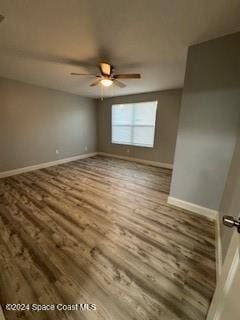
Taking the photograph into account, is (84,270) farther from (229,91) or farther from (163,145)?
(163,145)

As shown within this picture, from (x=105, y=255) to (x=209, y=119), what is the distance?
81.8 inches

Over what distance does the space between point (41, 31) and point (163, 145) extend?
12.6 ft

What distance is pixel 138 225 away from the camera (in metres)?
1.99

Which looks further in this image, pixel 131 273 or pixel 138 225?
pixel 138 225

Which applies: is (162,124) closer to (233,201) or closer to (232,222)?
(233,201)

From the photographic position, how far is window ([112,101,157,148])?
4860mm

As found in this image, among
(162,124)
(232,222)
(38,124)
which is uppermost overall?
(162,124)

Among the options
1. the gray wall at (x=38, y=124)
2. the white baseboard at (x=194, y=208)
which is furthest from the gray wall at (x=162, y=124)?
the white baseboard at (x=194, y=208)

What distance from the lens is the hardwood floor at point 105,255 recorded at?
3.71ft

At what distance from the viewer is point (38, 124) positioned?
13.4 feet

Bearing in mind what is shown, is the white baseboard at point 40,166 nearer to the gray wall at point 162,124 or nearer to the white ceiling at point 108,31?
the gray wall at point 162,124

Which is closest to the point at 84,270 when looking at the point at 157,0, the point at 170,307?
the point at 170,307

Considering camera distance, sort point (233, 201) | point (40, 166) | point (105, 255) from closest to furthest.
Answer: point (233, 201), point (105, 255), point (40, 166)

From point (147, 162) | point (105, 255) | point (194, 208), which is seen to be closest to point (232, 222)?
point (105, 255)
